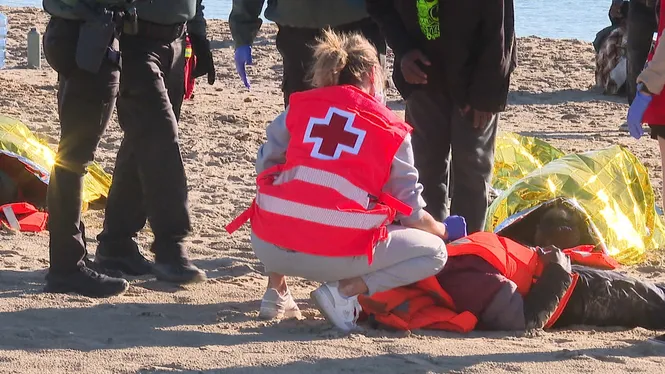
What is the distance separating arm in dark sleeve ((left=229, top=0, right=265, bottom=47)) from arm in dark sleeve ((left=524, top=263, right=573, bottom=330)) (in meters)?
1.89

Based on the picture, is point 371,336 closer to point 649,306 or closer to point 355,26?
point 649,306

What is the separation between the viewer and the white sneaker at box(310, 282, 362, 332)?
4.03 metres

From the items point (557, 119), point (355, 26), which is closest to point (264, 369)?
point (355, 26)

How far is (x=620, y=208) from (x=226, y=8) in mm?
17562

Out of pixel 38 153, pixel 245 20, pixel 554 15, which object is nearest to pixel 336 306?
pixel 245 20

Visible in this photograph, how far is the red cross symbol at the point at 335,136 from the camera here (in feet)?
12.7

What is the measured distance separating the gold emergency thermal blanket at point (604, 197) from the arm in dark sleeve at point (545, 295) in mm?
1174

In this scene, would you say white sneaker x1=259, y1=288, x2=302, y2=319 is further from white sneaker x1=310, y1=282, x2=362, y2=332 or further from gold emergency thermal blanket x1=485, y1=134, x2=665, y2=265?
gold emergency thermal blanket x1=485, y1=134, x2=665, y2=265

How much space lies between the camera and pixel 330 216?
3893 mm

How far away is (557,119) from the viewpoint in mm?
9727

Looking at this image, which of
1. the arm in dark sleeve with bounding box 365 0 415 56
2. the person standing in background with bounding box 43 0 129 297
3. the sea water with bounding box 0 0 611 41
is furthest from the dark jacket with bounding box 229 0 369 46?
the sea water with bounding box 0 0 611 41

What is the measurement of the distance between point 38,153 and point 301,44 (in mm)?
1839

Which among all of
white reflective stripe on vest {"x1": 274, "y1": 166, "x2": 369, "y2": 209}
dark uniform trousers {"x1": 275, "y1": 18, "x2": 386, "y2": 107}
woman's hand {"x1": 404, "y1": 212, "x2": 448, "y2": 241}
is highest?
dark uniform trousers {"x1": 275, "y1": 18, "x2": 386, "y2": 107}

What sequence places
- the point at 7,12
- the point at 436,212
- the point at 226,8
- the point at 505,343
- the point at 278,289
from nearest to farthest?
the point at 505,343
the point at 278,289
the point at 436,212
the point at 7,12
the point at 226,8
